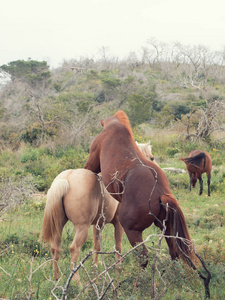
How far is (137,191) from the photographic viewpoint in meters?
3.44

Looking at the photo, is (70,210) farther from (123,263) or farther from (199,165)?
(199,165)

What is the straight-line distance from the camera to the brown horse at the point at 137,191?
3.28 metres

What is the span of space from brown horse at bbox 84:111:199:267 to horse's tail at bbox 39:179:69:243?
0.51 m

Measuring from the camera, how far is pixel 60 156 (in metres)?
12.6

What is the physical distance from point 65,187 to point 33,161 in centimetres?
828

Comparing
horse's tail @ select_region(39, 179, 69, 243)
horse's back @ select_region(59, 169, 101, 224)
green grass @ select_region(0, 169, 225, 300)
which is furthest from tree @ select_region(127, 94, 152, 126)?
horse's tail @ select_region(39, 179, 69, 243)

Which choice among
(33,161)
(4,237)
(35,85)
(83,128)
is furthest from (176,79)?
(4,237)

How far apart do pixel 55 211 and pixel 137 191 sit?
104cm

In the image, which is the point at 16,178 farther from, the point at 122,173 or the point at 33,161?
the point at 122,173

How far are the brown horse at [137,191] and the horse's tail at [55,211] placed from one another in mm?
515

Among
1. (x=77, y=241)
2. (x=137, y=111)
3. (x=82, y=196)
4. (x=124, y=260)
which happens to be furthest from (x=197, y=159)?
(x=137, y=111)

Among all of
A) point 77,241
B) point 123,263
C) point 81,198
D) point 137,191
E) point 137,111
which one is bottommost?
point 137,111

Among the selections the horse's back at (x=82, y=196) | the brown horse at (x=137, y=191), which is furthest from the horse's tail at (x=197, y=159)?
the horse's back at (x=82, y=196)

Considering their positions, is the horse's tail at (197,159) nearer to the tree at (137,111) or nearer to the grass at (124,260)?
the grass at (124,260)
